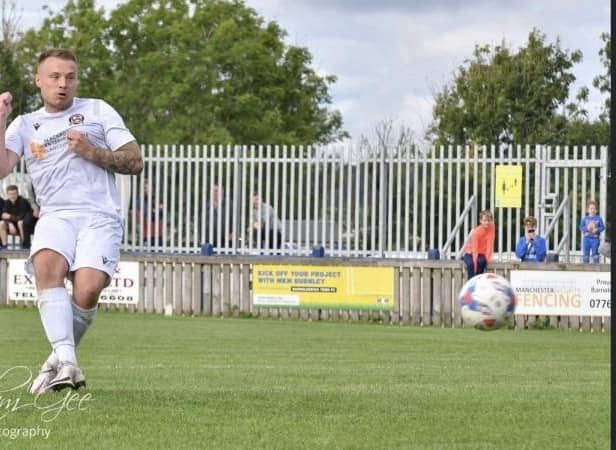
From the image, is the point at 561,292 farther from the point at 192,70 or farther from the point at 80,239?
the point at 192,70

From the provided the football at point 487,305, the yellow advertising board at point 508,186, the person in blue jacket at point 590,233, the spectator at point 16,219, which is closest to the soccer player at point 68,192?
the football at point 487,305

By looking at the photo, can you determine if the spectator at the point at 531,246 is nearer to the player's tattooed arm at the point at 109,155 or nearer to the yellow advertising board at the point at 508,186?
the yellow advertising board at the point at 508,186

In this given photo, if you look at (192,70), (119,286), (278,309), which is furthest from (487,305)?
(192,70)

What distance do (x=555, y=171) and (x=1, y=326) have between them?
10.4m

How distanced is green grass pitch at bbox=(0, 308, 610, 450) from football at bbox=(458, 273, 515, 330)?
1.60ft

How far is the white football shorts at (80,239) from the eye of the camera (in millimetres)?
9961

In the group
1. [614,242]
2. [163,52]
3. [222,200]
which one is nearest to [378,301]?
[222,200]

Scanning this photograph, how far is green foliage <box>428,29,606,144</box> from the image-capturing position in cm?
4956

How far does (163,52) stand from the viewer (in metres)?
60.8

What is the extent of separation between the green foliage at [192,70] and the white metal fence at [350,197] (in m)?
25.7

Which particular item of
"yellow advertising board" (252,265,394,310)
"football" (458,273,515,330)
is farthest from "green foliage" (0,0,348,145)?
"football" (458,273,515,330)

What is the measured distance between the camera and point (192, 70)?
59.1m

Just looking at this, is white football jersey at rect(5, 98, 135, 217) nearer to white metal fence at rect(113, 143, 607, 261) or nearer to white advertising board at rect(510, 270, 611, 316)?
white advertising board at rect(510, 270, 611, 316)

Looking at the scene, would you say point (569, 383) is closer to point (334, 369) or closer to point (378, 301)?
point (334, 369)
